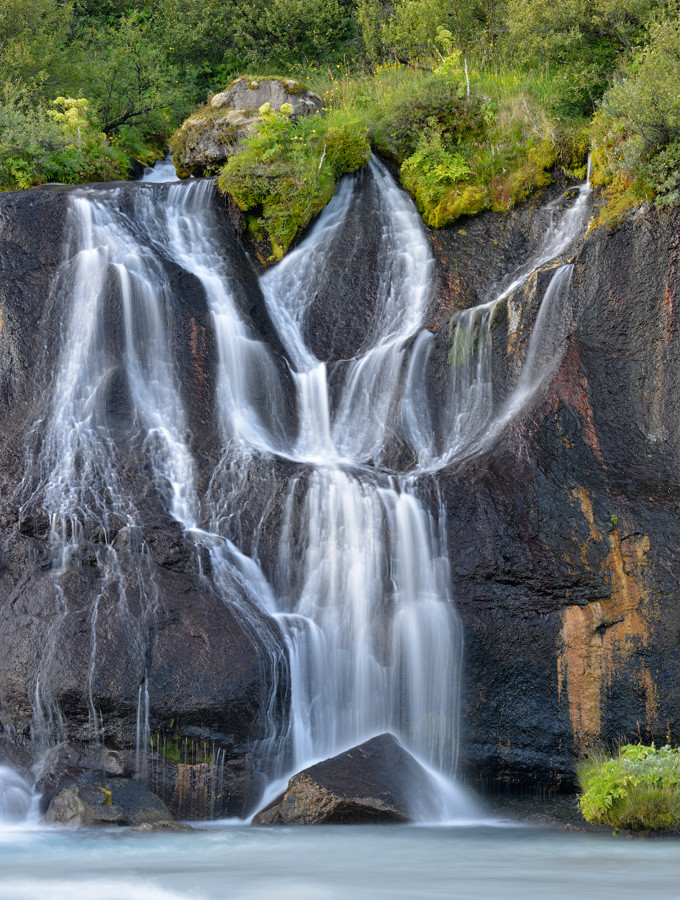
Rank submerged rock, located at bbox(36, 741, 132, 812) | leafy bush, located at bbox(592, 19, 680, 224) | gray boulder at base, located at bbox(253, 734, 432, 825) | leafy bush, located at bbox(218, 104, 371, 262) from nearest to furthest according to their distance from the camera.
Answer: gray boulder at base, located at bbox(253, 734, 432, 825) < submerged rock, located at bbox(36, 741, 132, 812) < leafy bush, located at bbox(592, 19, 680, 224) < leafy bush, located at bbox(218, 104, 371, 262)

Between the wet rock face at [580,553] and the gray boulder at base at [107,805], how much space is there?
11.8 feet

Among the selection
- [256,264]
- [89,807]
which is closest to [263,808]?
[89,807]

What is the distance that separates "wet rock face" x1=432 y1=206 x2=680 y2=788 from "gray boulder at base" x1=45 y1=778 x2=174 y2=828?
11.8 feet

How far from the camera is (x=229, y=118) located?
56.4 ft

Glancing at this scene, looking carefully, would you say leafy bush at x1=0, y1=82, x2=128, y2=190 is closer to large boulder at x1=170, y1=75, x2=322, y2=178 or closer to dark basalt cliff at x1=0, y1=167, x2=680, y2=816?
large boulder at x1=170, y1=75, x2=322, y2=178

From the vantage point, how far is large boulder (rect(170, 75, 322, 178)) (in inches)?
673

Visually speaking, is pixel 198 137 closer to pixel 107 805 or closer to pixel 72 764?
pixel 72 764

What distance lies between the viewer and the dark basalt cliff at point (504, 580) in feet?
33.3

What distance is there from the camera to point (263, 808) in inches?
389

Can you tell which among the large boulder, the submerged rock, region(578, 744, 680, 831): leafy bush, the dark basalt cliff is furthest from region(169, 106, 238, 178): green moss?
region(578, 744, 680, 831): leafy bush

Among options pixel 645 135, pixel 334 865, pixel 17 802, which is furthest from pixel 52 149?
pixel 334 865

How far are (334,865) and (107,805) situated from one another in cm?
300

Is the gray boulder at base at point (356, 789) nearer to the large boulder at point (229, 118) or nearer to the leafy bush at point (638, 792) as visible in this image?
the leafy bush at point (638, 792)

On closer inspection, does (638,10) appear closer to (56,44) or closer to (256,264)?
(256,264)
